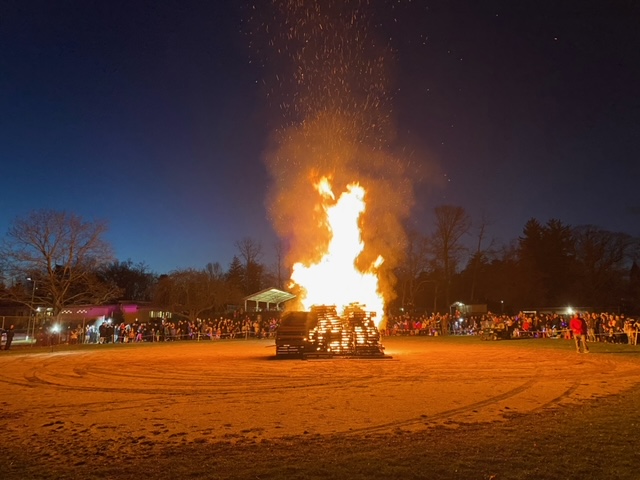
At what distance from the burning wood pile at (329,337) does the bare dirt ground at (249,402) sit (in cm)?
261

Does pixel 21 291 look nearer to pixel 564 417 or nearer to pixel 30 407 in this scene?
pixel 30 407

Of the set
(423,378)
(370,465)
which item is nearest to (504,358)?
(423,378)

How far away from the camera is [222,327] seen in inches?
1668

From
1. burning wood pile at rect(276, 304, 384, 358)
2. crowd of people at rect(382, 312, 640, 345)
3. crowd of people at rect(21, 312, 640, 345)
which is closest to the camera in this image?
burning wood pile at rect(276, 304, 384, 358)

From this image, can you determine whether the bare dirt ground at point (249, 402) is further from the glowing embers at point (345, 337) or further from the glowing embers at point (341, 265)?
the glowing embers at point (341, 265)

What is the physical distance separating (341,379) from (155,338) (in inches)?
1146

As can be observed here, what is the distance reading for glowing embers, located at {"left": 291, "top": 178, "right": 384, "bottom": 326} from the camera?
3072 centimetres

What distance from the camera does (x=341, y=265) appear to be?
31047mm

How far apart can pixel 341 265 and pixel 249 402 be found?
20.7 metres

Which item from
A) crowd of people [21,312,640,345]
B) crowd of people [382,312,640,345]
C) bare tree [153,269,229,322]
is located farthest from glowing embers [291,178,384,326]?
bare tree [153,269,229,322]

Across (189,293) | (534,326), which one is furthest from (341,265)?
(189,293)

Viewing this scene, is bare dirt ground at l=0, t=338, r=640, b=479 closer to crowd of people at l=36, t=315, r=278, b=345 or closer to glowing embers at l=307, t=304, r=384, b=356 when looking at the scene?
glowing embers at l=307, t=304, r=384, b=356

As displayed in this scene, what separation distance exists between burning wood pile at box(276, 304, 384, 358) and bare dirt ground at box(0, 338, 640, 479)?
261 centimetres

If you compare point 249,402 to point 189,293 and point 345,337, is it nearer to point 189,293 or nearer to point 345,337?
point 345,337
